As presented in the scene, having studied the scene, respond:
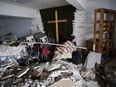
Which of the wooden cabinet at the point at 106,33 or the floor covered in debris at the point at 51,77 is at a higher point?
the wooden cabinet at the point at 106,33

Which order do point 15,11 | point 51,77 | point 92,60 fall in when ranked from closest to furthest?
point 51,77, point 92,60, point 15,11

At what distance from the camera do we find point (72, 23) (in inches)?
177

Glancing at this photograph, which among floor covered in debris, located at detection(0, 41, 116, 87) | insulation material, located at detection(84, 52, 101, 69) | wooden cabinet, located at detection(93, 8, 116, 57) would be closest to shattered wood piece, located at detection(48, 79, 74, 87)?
floor covered in debris, located at detection(0, 41, 116, 87)

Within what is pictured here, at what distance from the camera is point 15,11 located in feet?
13.1

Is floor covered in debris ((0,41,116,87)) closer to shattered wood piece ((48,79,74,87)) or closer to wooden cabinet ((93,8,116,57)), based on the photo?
shattered wood piece ((48,79,74,87))

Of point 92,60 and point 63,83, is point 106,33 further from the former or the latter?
point 63,83

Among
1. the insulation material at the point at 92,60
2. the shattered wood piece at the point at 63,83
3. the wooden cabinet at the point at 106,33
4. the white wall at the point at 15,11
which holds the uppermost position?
the white wall at the point at 15,11

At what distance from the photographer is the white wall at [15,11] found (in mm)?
3549

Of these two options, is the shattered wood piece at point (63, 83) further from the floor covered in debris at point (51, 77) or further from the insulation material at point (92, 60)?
the insulation material at point (92, 60)

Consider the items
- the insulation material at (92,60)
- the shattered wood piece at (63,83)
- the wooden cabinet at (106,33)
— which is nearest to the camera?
the shattered wood piece at (63,83)

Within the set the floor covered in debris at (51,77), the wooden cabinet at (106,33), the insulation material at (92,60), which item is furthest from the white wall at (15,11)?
the insulation material at (92,60)

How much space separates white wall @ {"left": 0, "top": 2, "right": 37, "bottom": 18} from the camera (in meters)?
3.55

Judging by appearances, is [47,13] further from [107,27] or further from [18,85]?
[18,85]

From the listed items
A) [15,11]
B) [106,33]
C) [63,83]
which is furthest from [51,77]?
[15,11]
